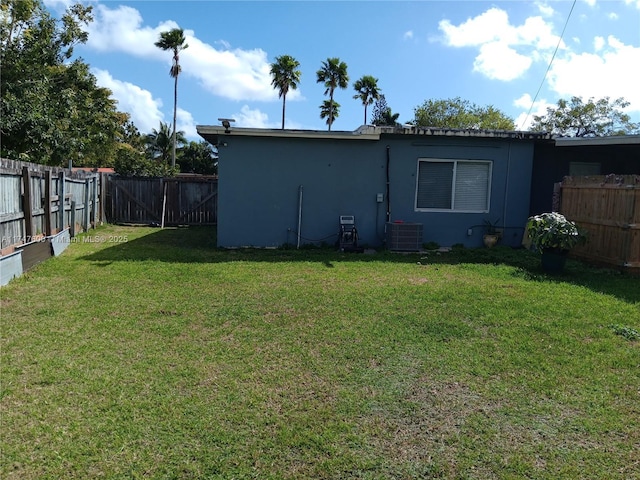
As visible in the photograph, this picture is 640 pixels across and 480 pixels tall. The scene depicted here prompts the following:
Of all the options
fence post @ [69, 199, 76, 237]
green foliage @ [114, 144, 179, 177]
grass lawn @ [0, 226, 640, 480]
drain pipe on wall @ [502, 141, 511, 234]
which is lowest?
grass lawn @ [0, 226, 640, 480]

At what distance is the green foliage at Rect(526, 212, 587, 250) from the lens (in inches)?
286

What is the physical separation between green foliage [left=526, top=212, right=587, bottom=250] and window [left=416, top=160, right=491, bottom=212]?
95.5 inches

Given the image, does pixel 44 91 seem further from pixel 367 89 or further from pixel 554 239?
pixel 367 89

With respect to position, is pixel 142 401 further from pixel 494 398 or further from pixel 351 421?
pixel 494 398

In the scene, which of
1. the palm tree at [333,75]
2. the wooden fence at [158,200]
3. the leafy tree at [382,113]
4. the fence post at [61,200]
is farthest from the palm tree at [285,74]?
the fence post at [61,200]

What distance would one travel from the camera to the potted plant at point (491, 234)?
990 centimetres

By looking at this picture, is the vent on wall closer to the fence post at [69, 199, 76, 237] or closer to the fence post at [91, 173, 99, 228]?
the fence post at [69, 199, 76, 237]

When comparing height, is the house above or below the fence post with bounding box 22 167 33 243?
above

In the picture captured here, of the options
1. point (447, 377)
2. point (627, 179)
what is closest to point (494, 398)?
point (447, 377)

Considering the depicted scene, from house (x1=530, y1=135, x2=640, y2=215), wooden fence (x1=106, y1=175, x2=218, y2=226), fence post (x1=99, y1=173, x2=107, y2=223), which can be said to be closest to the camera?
house (x1=530, y1=135, x2=640, y2=215)

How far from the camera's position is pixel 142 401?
2.94 meters

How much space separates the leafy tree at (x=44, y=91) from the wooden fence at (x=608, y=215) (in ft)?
49.5

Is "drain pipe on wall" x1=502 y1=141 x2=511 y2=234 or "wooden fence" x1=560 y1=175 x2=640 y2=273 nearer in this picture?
"wooden fence" x1=560 y1=175 x2=640 y2=273

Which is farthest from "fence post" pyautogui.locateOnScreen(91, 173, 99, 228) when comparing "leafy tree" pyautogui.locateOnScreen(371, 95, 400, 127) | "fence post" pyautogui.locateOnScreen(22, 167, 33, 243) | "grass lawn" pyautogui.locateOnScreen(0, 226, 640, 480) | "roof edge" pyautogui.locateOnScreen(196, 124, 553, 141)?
"leafy tree" pyautogui.locateOnScreen(371, 95, 400, 127)
